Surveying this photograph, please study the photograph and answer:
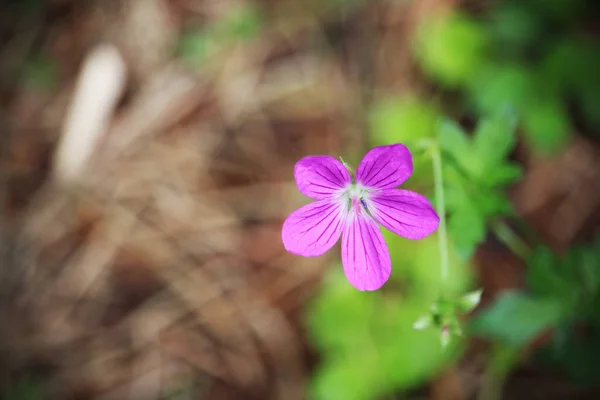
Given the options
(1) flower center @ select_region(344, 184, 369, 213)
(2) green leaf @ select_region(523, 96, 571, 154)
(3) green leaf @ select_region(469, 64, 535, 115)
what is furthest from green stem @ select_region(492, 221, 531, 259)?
(1) flower center @ select_region(344, 184, 369, 213)

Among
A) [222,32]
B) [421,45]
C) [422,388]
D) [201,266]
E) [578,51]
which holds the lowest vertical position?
[422,388]

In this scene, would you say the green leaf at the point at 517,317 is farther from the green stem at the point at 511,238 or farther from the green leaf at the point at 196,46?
the green leaf at the point at 196,46

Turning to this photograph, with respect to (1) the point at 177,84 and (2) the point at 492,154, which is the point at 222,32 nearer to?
(1) the point at 177,84

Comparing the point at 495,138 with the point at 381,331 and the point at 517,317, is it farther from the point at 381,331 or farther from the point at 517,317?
the point at 381,331

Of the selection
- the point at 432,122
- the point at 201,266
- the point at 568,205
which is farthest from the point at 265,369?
the point at 568,205

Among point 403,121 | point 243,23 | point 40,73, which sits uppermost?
point 243,23

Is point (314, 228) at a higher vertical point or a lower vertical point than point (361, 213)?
lower

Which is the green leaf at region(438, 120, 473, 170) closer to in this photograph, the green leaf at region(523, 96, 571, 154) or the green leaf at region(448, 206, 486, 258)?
the green leaf at region(448, 206, 486, 258)

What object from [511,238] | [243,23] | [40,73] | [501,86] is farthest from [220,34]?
[511,238]
